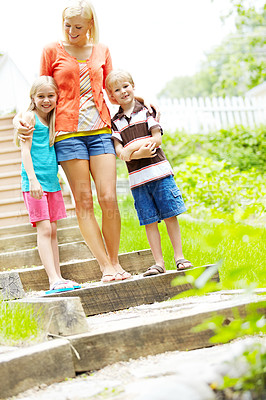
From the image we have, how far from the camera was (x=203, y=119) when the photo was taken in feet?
35.1

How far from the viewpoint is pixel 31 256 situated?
13.3ft

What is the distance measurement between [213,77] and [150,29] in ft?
72.4

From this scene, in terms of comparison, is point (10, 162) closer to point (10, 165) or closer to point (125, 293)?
point (10, 165)

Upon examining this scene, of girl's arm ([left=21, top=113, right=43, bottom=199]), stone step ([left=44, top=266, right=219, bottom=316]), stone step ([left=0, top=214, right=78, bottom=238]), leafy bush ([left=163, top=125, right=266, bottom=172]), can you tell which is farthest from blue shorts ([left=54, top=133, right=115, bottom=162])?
leafy bush ([left=163, top=125, right=266, bottom=172])

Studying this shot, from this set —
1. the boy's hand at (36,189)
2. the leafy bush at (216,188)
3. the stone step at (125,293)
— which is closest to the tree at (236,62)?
the leafy bush at (216,188)

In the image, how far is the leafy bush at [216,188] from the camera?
6.38 meters

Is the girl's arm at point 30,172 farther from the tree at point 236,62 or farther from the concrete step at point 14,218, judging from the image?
the tree at point 236,62

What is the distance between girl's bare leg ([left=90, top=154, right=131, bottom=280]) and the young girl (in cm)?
28

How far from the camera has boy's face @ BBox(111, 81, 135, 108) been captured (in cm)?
321

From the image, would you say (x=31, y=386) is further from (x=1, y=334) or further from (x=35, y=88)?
(x=35, y=88)

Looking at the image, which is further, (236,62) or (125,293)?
(236,62)

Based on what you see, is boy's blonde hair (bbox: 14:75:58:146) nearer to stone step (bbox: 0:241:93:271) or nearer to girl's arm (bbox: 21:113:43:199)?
girl's arm (bbox: 21:113:43:199)

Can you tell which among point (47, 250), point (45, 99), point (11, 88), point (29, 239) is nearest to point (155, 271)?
point (47, 250)

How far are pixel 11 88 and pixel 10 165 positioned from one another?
175 cm
